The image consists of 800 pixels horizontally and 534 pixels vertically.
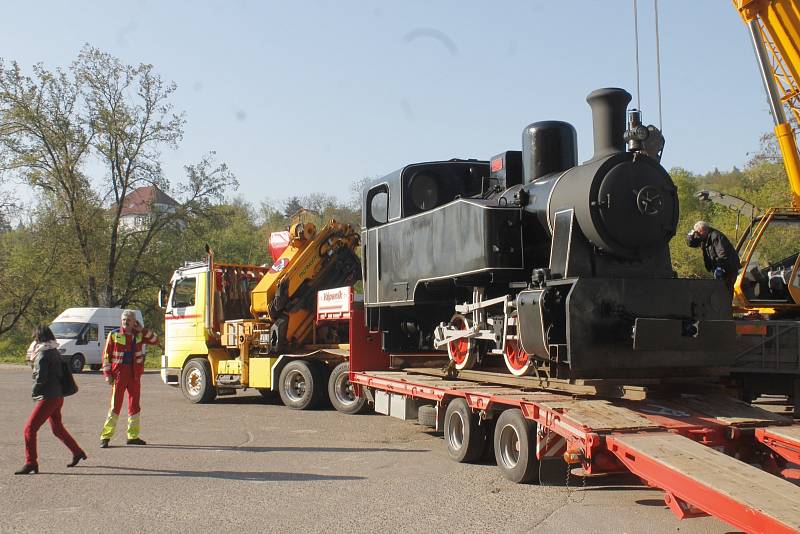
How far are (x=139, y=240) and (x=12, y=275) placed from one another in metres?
5.63

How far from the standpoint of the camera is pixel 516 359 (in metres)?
8.42

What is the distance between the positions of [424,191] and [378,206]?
922 mm

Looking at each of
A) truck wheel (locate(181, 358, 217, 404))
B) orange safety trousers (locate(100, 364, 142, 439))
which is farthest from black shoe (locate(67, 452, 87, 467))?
truck wheel (locate(181, 358, 217, 404))

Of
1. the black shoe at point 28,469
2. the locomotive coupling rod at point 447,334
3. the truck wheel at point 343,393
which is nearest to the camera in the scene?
the black shoe at point 28,469

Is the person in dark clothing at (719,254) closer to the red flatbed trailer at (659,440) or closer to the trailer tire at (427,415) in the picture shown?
the red flatbed trailer at (659,440)

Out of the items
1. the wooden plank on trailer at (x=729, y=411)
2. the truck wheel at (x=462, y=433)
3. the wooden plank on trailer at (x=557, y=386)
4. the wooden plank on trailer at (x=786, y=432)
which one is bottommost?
the truck wheel at (x=462, y=433)

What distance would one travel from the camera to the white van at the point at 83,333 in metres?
27.7

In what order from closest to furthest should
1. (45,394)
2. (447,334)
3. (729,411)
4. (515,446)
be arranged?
1. (729,411)
2. (515,446)
3. (45,394)
4. (447,334)

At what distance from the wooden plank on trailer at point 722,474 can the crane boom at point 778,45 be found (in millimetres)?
7801

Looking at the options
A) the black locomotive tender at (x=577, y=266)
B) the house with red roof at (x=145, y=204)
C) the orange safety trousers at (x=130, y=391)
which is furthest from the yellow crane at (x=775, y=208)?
the house with red roof at (x=145, y=204)

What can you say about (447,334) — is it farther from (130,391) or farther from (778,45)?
(778,45)

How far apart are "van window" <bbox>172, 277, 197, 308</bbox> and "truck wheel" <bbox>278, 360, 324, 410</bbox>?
2.96 m

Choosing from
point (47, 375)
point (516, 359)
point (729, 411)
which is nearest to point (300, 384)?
point (47, 375)

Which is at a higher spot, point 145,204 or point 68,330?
point 145,204
